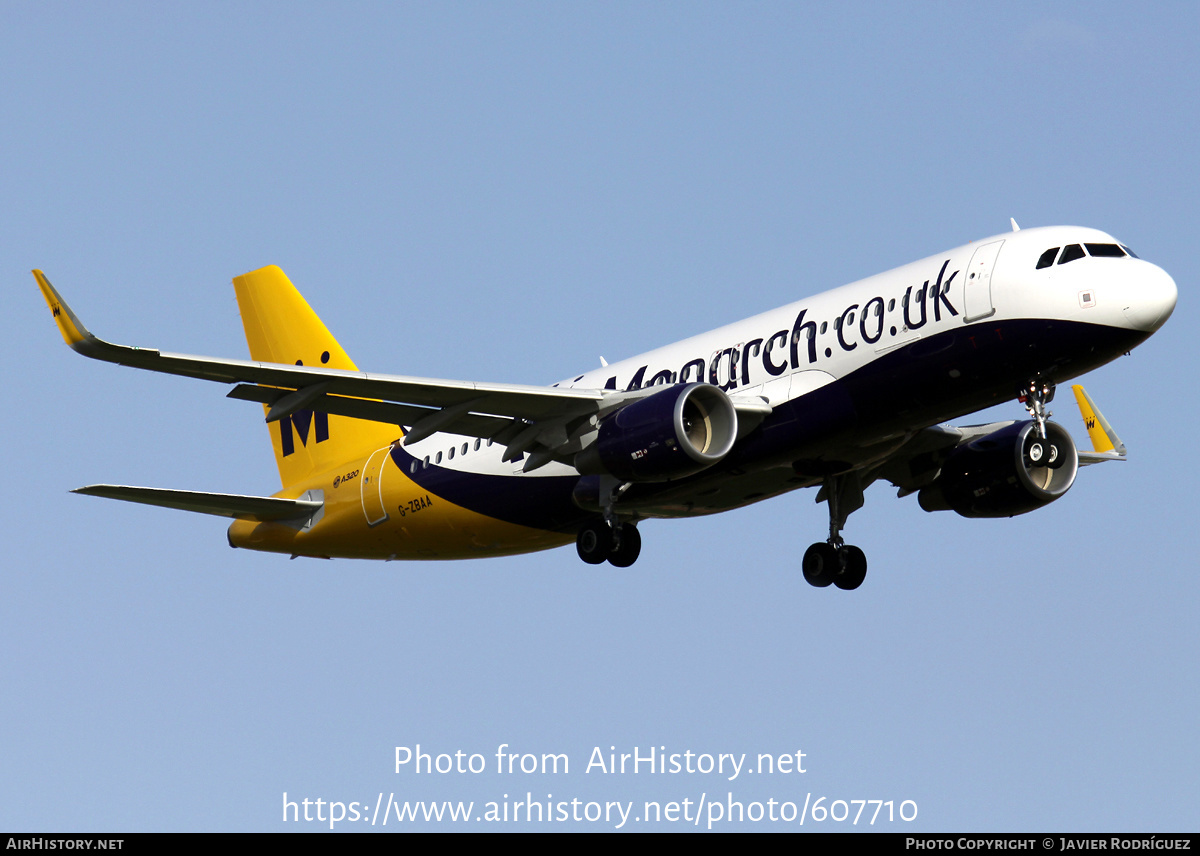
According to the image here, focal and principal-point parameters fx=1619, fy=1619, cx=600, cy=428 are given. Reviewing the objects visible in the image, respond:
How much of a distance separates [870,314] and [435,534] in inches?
441

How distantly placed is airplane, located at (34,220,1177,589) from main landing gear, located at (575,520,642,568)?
43mm

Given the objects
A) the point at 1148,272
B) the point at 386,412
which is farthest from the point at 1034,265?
the point at 386,412

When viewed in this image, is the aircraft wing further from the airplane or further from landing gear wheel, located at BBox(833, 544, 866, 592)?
landing gear wheel, located at BBox(833, 544, 866, 592)

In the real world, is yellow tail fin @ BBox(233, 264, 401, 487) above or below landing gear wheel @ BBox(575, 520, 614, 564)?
above

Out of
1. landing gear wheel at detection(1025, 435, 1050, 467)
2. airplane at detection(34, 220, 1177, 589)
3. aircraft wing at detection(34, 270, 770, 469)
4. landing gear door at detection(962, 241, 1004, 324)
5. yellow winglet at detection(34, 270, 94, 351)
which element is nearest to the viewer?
yellow winglet at detection(34, 270, 94, 351)

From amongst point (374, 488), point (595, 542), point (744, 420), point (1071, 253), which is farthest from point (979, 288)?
point (374, 488)

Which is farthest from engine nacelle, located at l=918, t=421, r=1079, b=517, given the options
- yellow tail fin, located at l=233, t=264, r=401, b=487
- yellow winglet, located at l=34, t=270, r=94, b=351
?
yellow winglet, located at l=34, t=270, r=94, b=351

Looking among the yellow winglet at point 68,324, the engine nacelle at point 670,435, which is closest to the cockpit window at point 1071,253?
the engine nacelle at point 670,435

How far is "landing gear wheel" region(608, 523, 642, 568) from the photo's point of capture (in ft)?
105

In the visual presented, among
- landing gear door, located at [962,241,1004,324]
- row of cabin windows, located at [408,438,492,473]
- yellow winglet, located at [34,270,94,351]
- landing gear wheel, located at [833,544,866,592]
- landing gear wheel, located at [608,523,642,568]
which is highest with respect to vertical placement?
row of cabin windows, located at [408,438,492,473]

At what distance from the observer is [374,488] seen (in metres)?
35.7

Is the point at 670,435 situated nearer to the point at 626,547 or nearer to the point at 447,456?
the point at 626,547
